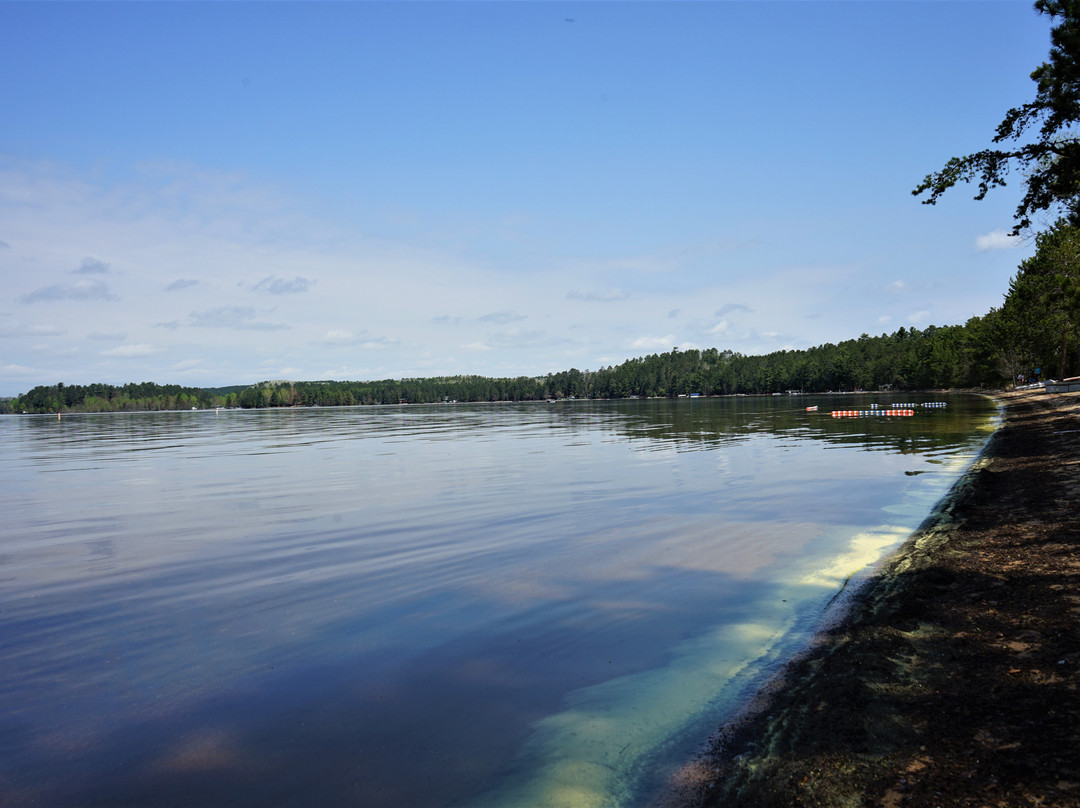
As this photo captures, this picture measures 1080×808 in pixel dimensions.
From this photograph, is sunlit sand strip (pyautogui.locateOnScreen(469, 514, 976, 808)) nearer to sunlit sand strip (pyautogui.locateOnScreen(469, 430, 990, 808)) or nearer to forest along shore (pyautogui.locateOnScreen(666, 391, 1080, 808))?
sunlit sand strip (pyautogui.locateOnScreen(469, 430, 990, 808))

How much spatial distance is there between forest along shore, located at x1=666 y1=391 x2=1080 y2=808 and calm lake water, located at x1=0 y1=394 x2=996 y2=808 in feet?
2.35

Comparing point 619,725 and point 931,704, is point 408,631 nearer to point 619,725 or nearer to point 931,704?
point 619,725

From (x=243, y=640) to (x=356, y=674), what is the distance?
2.78 m

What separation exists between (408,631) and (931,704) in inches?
303

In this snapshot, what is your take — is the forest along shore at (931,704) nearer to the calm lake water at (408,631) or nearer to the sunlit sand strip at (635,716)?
the sunlit sand strip at (635,716)

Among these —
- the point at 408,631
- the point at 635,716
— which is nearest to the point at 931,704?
the point at 635,716

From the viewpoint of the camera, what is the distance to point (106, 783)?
Answer: 23.8 feet

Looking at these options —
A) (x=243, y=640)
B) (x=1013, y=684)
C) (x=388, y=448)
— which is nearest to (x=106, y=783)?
(x=243, y=640)

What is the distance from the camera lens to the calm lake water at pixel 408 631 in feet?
24.4

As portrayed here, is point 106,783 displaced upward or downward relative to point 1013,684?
downward

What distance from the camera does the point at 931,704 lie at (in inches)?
290

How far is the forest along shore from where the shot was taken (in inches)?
232

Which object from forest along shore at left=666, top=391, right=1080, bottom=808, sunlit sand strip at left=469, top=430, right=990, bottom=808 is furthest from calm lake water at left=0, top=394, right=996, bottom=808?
forest along shore at left=666, top=391, right=1080, bottom=808

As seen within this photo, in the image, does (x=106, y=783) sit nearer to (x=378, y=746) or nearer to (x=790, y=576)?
(x=378, y=746)
